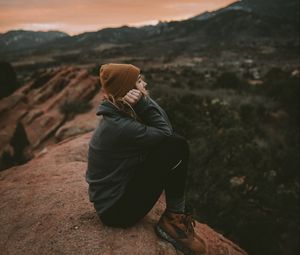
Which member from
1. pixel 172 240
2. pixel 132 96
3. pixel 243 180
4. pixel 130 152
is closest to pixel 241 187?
pixel 243 180

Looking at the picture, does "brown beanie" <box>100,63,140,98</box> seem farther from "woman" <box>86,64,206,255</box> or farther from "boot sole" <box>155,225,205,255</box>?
"boot sole" <box>155,225,205,255</box>

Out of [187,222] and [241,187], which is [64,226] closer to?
[187,222]

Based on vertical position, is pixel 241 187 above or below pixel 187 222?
below

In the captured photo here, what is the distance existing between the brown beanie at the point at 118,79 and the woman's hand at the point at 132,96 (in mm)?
48

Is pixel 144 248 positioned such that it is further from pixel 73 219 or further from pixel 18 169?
pixel 18 169

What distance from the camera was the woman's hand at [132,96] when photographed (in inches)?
106

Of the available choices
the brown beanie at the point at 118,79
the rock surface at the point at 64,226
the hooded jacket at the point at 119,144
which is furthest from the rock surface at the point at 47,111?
the brown beanie at the point at 118,79

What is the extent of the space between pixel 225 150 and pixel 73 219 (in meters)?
4.45

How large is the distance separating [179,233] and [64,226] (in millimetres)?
1074

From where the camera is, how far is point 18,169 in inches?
215

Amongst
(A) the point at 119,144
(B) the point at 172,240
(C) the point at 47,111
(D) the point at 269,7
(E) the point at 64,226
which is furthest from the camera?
(D) the point at 269,7

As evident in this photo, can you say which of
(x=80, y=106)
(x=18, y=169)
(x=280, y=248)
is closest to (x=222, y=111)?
(x=80, y=106)

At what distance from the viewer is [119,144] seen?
2.68 meters

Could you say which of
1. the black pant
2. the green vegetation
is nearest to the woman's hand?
the black pant
